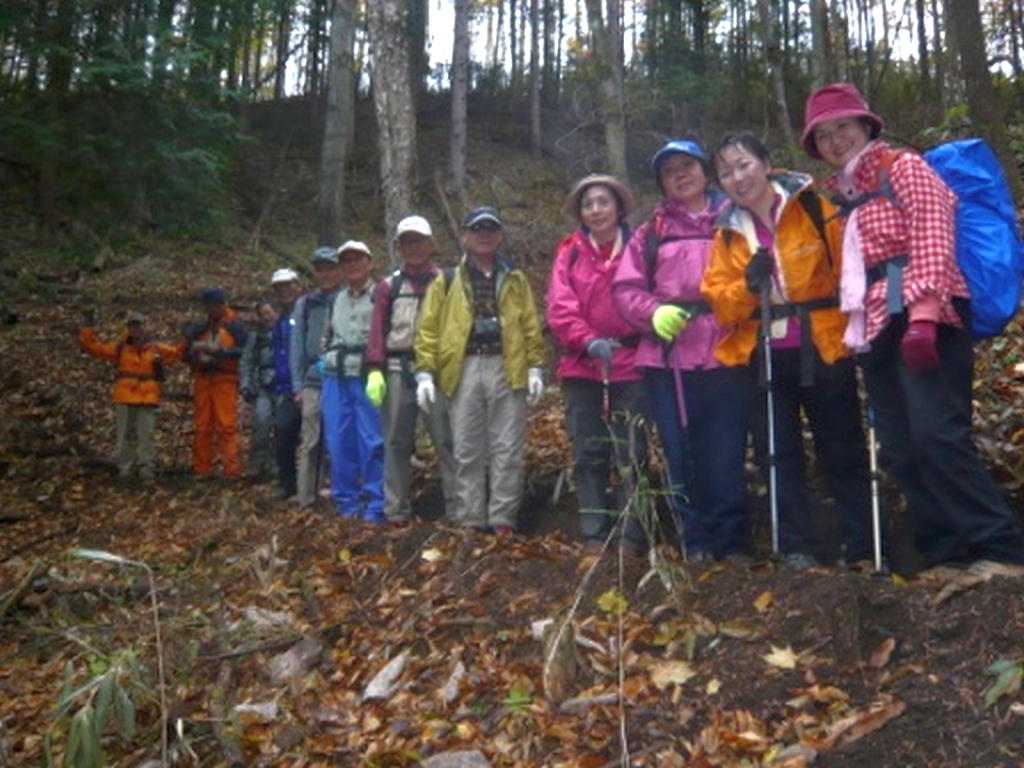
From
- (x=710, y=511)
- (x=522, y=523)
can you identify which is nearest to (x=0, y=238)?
(x=522, y=523)

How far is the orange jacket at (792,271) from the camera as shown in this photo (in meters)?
5.78

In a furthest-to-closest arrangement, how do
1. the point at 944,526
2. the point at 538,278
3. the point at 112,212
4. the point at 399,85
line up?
the point at 538,278 → the point at 112,212 → the point at 399,85 → the point at 944,526

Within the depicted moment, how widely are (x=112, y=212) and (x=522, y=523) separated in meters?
8.56

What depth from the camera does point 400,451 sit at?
8414 mm

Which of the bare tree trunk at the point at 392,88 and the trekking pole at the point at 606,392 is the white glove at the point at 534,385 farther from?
the bare tree trunk at the point at 392,88

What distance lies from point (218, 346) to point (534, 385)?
6.08 metres

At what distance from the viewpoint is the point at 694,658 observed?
5.05 meters

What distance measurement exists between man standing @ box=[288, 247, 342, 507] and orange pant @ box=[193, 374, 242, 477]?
2551mm

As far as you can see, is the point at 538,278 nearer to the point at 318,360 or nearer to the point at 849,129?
the point at 318,360

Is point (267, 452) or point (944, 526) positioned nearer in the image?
point (944, 526)

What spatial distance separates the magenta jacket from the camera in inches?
245

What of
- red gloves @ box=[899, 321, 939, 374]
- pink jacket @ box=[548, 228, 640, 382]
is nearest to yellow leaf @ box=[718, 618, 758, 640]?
red gloves @ box=[899, 321, 939, 374]

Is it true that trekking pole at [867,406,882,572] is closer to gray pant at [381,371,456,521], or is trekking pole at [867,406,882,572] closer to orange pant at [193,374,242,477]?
gray pant at [381,371,456,521]

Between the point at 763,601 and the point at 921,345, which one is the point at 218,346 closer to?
the point at 763,601
